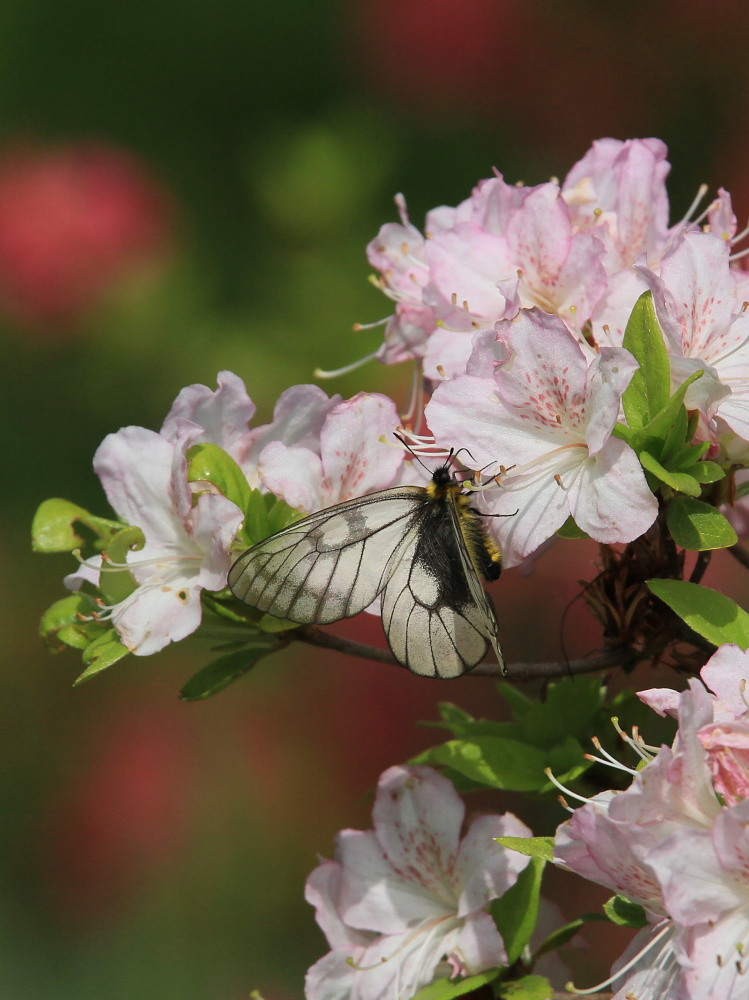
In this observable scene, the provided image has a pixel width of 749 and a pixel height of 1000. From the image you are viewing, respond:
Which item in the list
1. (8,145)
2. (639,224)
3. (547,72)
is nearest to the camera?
(639,224)

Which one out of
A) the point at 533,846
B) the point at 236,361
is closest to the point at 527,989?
the point at 533,846

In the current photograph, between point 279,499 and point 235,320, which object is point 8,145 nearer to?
point 235,320

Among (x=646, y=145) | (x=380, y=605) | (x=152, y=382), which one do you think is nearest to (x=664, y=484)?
(x=380, y=605)

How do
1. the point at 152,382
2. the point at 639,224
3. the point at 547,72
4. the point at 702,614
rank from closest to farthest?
the point at 702,614, the point at 639,224, the point at 152,382, the point at 547,72

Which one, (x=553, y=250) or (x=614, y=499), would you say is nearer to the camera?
(x=614, y=499)

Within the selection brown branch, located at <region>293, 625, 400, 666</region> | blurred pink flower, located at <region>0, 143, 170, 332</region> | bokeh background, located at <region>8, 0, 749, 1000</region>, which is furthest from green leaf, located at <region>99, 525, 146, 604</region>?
blurred pink flower, located at <region>0, 143, 170, 332</region>

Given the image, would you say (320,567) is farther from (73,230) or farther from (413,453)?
(73,230)
